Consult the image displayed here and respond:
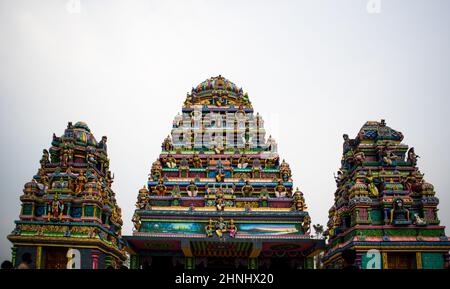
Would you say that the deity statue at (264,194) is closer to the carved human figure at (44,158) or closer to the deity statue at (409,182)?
the deity statue at (409,182)

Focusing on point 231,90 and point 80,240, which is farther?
point 231,90

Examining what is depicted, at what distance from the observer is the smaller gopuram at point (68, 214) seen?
27172 mm

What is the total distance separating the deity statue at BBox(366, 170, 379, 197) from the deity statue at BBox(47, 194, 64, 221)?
2209 centimetres

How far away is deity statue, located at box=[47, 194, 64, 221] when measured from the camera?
28047 millimetres

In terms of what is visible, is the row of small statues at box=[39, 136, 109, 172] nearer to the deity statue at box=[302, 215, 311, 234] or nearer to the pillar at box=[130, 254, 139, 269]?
the pillar at box=[130, 254, 139, 269]
